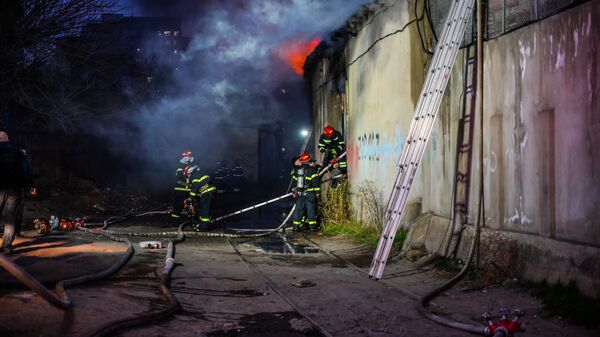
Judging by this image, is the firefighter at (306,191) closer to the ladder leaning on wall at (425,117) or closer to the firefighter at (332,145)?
the firefighter at (332,145)

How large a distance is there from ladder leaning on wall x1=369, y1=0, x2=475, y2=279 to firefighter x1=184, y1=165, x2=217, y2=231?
6.52m

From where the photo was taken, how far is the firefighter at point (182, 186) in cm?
1498

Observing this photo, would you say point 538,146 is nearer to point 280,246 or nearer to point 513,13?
point 513,13

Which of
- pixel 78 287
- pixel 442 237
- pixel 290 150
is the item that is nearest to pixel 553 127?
pixel 442 237

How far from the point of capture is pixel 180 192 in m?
15.8

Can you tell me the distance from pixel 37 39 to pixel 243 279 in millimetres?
11909

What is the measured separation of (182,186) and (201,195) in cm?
187

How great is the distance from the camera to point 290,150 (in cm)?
3781

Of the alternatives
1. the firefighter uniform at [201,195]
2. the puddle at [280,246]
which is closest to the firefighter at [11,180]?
the puddle at [280,246]

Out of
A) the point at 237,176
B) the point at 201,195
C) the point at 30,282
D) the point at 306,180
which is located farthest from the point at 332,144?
the point at 237,176

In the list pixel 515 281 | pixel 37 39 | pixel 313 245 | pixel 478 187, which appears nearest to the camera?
pixel 515 281

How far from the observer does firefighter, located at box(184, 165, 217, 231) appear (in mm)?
13797

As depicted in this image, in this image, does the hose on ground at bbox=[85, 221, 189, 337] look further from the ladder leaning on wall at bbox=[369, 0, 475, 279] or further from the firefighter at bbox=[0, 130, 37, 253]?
the firefighter at bbox=[0, 130, 37, 253]

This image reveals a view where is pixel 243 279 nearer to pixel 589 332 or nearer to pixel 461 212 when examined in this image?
pixel 461 212
